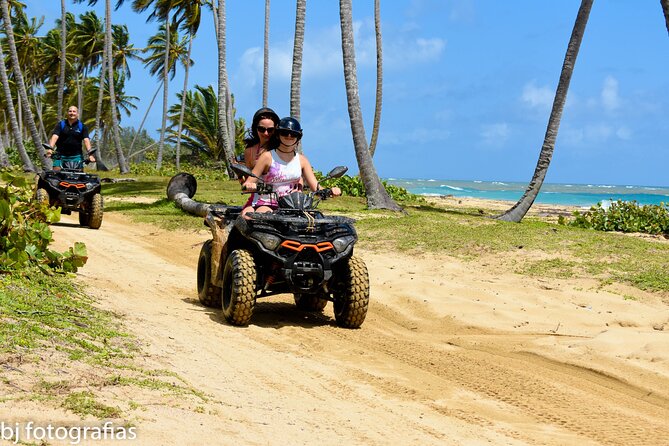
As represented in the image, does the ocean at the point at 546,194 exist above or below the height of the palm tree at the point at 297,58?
below

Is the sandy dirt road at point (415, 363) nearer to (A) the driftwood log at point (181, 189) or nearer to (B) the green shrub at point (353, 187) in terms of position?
(A) the driftwood log at point (181, 189)

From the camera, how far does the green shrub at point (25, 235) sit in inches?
290

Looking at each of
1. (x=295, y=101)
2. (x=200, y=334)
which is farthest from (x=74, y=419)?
(x=295, y=101)

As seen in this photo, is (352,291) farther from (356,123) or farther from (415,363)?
(356,123)

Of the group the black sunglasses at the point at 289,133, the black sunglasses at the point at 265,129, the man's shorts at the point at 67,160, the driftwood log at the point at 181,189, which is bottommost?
the driftwood log at the point at 181,189

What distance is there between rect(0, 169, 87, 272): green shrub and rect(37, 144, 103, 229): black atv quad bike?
22.2 ft

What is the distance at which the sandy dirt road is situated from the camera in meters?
4.70

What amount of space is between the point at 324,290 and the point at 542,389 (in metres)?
2.50

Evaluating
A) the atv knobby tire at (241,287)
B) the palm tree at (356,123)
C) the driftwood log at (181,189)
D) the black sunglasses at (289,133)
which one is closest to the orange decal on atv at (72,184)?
the driftwood log at (181,189)

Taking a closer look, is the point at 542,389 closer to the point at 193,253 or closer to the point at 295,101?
the point at 193,253

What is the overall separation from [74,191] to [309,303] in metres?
8.15

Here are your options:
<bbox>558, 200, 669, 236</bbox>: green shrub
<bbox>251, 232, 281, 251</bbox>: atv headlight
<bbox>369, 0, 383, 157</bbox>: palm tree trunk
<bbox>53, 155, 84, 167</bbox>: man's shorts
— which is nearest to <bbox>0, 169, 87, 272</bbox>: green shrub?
<bbox>251, 232, 281, 251</bbox>: atv headlight

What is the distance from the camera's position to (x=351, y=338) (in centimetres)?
759

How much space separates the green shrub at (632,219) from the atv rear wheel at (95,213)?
9.81 m
